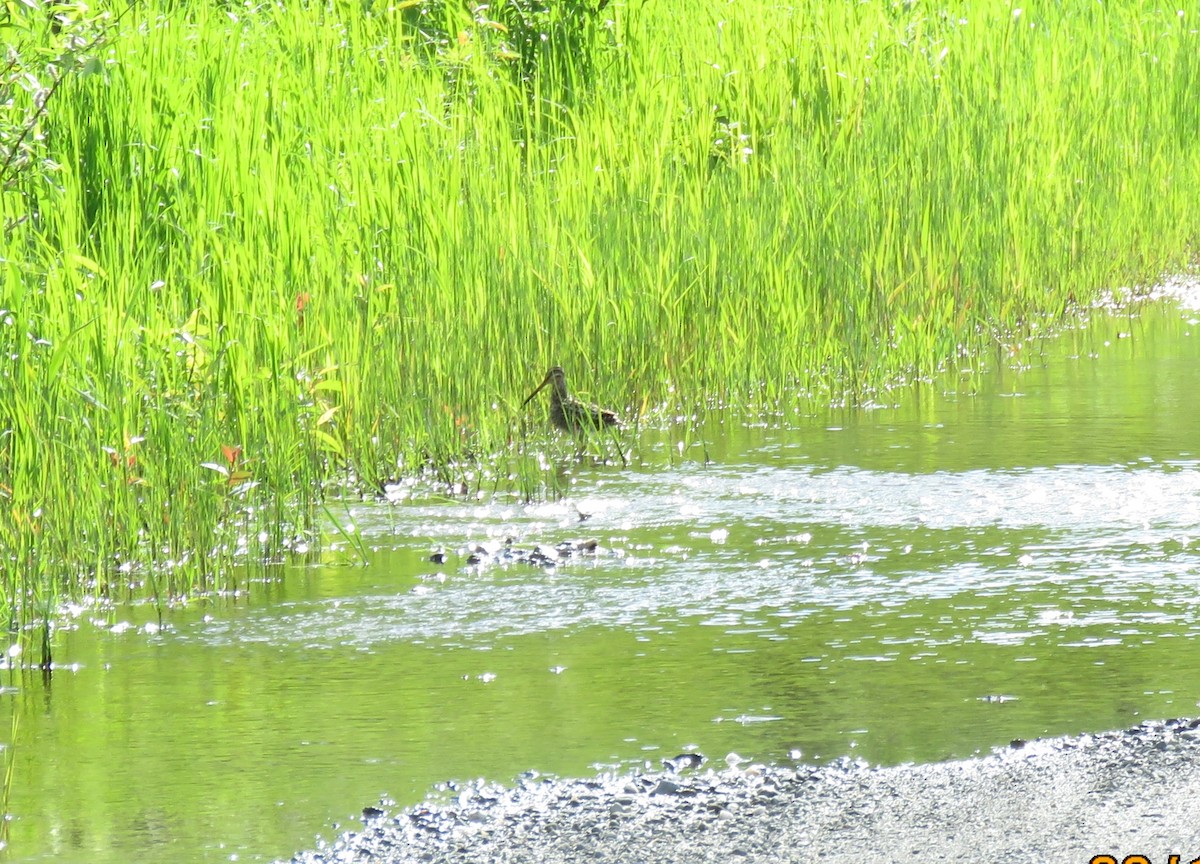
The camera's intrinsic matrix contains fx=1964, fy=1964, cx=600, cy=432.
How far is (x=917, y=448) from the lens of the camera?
20.9 feet

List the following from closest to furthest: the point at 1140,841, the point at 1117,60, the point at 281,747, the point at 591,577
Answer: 1. the point at 1140,841
2. the point at 281,747
3. the point at 591,577
4. the point at 1117,60

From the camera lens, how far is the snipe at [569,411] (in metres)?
6.33

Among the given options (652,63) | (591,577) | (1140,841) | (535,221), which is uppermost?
(652,63)

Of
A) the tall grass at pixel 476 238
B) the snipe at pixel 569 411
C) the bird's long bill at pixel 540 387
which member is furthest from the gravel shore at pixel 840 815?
the bird's long bill at pixel 540 387

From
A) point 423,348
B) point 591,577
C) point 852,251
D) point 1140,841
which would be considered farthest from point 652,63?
point 1140,841

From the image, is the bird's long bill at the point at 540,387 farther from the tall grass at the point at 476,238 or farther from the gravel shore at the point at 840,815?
the gravel shore at the point at 840,815

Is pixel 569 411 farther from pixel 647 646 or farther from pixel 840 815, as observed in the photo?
pixel 840 815

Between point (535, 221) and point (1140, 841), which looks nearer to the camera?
point (1140, 841)

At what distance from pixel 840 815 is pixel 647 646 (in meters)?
1.10

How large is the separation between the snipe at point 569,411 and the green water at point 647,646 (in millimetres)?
228

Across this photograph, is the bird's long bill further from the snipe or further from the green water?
the green water

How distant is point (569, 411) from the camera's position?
6.34m

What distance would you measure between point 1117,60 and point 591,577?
22.8 ft

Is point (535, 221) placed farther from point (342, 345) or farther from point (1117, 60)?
point (1117, 60)
